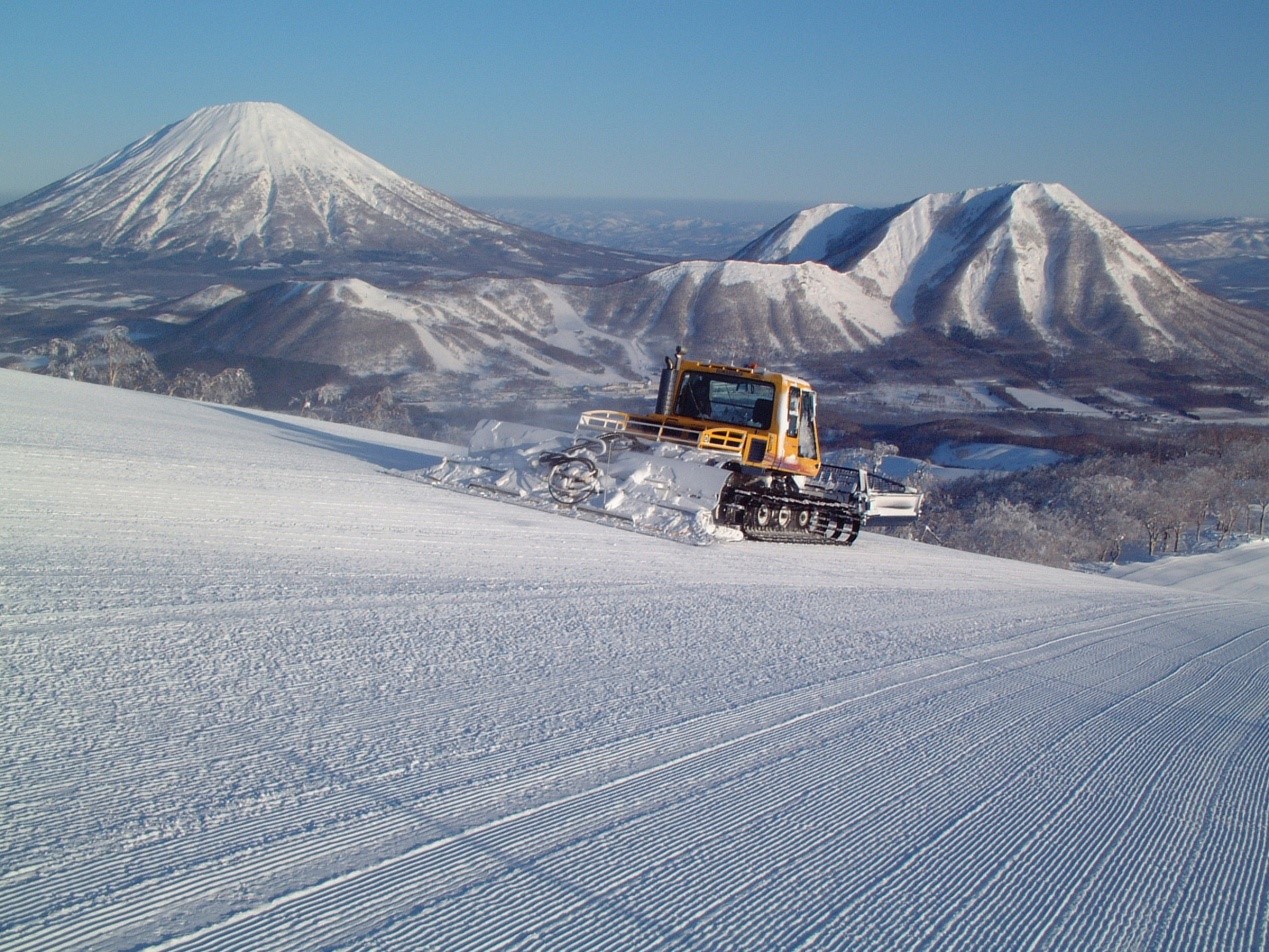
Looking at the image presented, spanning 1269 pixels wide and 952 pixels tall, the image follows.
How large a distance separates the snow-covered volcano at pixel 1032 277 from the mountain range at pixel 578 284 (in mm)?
292

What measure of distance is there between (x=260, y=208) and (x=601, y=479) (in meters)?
167

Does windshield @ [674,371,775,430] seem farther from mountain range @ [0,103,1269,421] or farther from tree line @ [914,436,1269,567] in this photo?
mountain range @ [0,103,1269,421]

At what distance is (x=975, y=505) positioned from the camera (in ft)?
116

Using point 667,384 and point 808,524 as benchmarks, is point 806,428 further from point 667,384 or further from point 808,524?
point 667,384

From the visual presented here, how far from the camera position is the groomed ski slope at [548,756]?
3.30 metres

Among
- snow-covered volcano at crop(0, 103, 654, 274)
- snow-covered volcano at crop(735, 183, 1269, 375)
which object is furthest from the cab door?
snow-covered volcano at crop(0, 103, 654, 274)

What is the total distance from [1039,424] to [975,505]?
93.6 feet

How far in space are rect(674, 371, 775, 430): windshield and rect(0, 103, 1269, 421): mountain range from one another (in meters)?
41.9

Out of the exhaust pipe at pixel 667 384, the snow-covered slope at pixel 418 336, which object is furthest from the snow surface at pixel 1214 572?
the snow-covered slope at pixel 418 336

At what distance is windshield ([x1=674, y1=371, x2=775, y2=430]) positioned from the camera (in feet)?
45.1

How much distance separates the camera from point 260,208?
162 metres

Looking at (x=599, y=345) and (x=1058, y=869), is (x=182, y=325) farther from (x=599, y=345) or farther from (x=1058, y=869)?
(x=1058, y=869)

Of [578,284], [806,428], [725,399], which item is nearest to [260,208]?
[578,284]

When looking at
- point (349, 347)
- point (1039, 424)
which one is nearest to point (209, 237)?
point (349, 347)
